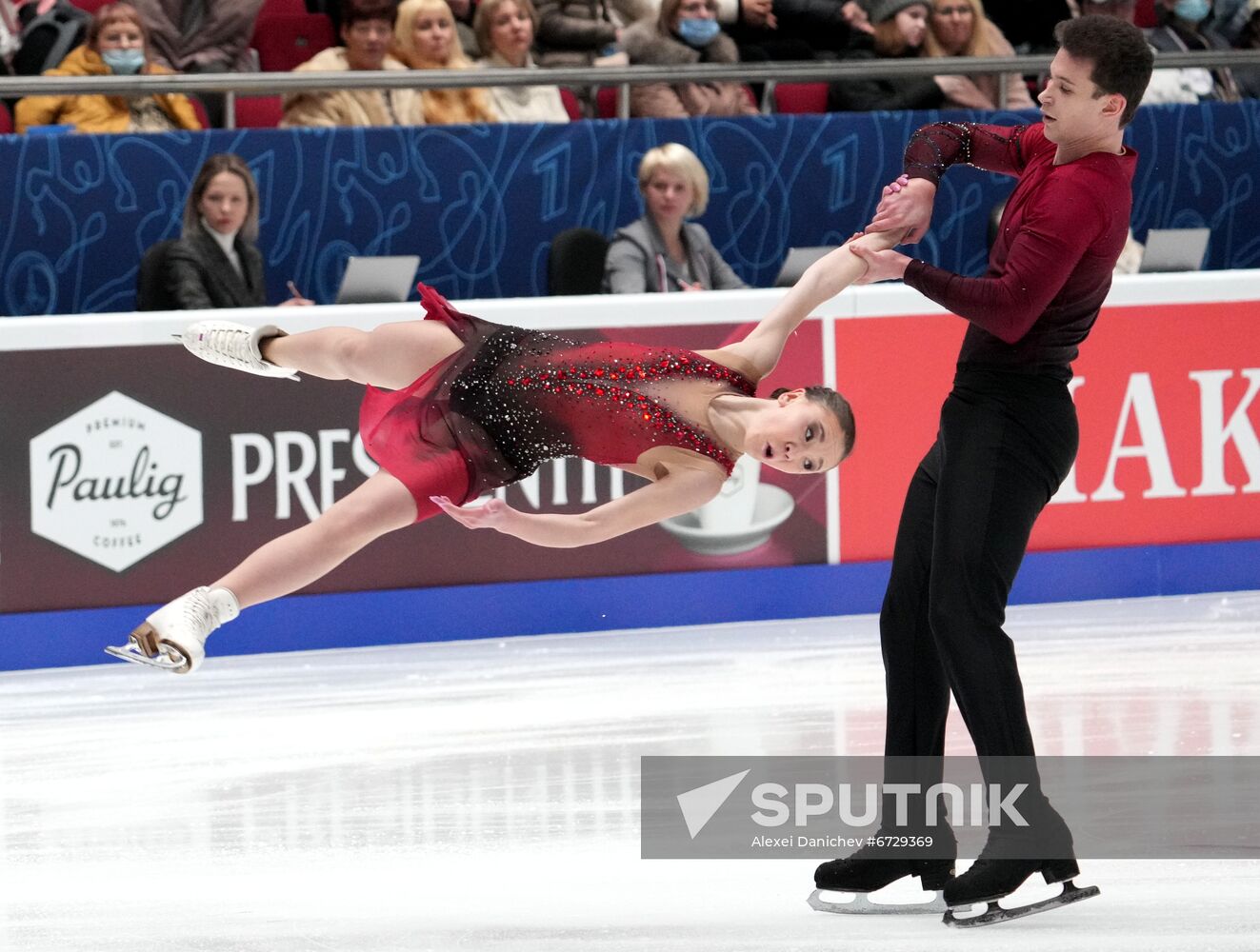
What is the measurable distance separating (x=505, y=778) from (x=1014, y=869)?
1.39m

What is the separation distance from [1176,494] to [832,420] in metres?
3.32

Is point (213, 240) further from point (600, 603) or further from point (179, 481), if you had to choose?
point (600, 603)

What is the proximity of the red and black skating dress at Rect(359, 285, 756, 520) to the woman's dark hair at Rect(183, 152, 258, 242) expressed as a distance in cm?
234

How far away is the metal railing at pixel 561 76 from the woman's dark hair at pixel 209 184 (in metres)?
0.38

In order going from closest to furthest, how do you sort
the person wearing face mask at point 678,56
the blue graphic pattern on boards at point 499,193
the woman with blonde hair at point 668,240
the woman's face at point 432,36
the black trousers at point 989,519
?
the black trousers at point 989,519 < the blue graphic pattern on boards at point 499,193 < the woman with blonde hair at point 668,240 < the woman's face at point 432,36 < the person wearing face mask at point 678,56

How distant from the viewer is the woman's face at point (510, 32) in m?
6.63

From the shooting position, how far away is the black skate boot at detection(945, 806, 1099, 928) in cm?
312

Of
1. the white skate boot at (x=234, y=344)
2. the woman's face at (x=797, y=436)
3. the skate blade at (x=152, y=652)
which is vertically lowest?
the skate blade at (x=152, y=652)

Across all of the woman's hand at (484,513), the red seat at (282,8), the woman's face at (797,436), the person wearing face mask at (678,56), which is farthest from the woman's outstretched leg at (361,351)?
the red seat at (282,8)

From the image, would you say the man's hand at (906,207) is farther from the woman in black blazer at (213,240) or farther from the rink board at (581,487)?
the woman in black blazer at (213,240)

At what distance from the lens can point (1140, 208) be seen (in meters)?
7.12

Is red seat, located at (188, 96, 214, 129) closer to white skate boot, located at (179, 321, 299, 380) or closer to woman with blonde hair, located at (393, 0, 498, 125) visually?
woman with blonde hair, located at (393, 0, 498, 125)

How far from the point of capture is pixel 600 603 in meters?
5.84

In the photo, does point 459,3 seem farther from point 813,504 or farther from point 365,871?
point 365,871
